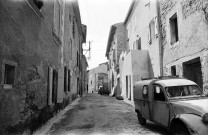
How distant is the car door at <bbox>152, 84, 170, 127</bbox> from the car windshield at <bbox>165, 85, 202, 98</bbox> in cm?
20

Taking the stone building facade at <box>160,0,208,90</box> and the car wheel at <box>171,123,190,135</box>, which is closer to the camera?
the car wheel at <box>171,123,190,135</box>

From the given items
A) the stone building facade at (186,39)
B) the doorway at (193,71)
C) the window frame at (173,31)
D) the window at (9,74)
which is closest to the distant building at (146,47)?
the stone building facade at (186,39)

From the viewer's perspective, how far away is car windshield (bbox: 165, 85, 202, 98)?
17.5 feet

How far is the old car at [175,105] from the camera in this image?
3.99 meters

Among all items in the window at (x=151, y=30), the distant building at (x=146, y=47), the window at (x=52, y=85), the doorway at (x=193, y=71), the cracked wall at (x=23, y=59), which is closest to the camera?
the cracked wall at (x=23, y=59)

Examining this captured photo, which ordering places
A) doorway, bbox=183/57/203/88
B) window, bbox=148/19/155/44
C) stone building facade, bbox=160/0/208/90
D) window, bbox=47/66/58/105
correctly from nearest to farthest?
stone building facade, bbox=160/0/208/90, window, bbox=47/66/58/105, doorway, bbox=183/57/203/88, window, bbox=148/19/155/44

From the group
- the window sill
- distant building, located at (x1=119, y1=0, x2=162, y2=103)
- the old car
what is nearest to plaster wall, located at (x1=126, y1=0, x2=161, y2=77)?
distant building, located at (x1=119, y1=0, x2=162, y2=103)

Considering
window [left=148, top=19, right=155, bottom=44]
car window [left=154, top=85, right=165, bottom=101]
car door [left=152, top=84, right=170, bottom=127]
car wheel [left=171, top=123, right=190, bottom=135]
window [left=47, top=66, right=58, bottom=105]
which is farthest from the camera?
window [left=148, top=19, right=155, bottom=44]

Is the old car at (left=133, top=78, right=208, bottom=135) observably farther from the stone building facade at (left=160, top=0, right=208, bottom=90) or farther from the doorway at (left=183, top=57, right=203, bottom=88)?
the doorway at (left=183, top=57, right=203, bottom=88)

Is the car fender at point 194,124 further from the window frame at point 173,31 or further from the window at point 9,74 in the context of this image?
the window frame at point 173,31

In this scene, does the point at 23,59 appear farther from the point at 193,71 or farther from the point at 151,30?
the point at 151,30

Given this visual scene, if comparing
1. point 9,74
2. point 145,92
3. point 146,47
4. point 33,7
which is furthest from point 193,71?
point 9,74

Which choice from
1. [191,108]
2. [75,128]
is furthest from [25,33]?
[191,108]

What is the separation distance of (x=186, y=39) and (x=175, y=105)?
14.8ft
